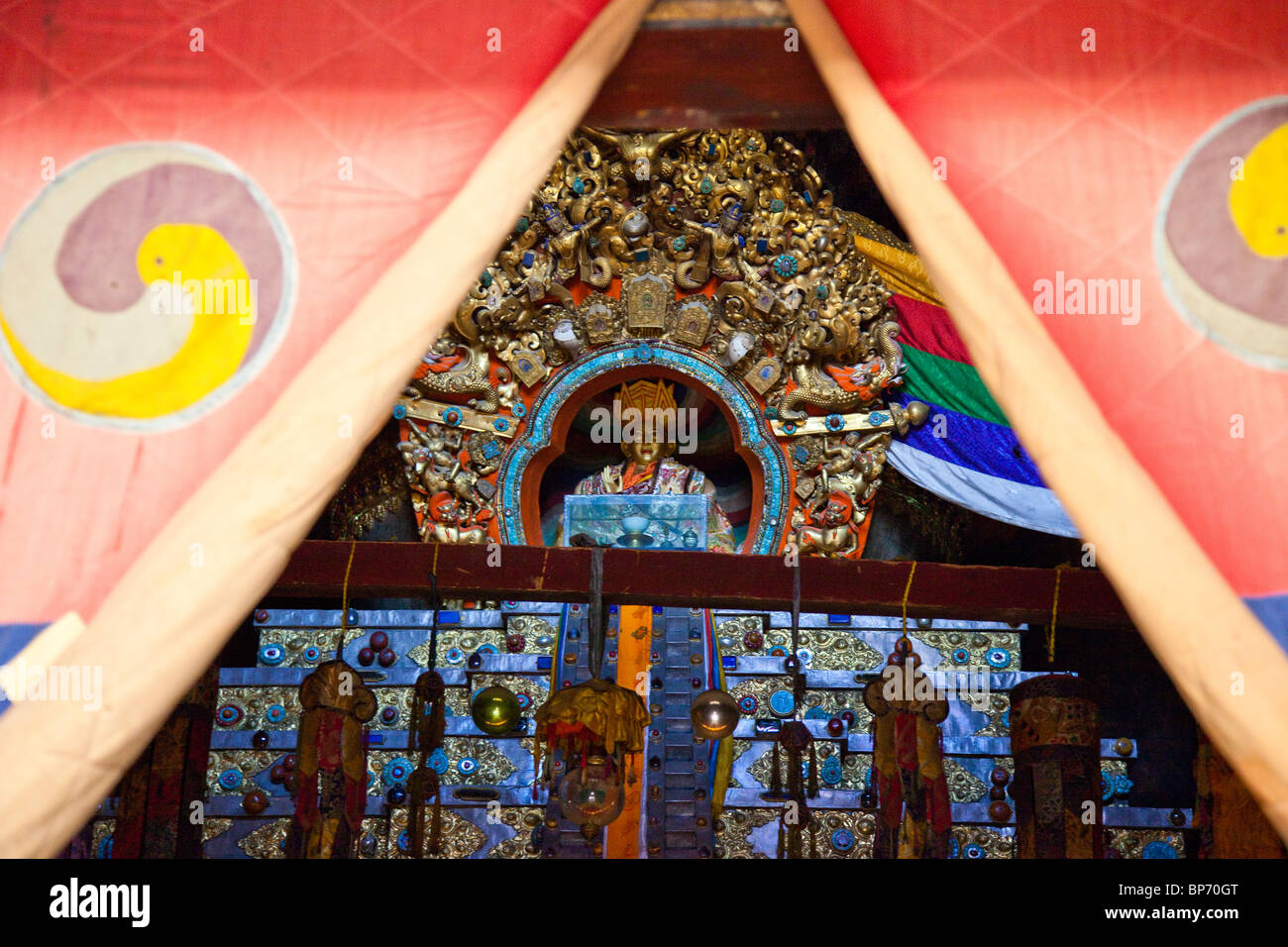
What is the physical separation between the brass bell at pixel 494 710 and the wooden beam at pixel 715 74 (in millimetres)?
3687

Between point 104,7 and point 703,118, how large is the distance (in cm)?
123

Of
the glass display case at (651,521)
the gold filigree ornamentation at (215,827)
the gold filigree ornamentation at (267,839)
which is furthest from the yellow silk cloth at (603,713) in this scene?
the gold filigree ornamentation at (215,827)

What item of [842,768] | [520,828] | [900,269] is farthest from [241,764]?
[900,269]

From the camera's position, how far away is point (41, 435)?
206cm

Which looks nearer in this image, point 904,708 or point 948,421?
point 904,708

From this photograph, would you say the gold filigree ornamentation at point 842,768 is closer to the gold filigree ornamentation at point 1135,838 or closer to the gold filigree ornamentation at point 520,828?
the gold filigree ornamentation at point 520,828

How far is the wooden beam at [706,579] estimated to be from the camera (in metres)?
5.62

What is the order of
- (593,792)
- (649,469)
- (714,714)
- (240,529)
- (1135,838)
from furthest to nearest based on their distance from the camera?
(649,469) < (1135,838) < (714,714) < (593,792) < (240,529)

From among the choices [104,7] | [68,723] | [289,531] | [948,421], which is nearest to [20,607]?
[68,723]

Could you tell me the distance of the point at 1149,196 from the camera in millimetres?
2191

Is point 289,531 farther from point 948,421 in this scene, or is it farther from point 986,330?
point 948,421

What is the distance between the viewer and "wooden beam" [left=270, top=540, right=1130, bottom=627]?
5.62m

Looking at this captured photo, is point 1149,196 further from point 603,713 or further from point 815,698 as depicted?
point 815,698

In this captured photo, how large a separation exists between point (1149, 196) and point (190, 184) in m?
1.76
